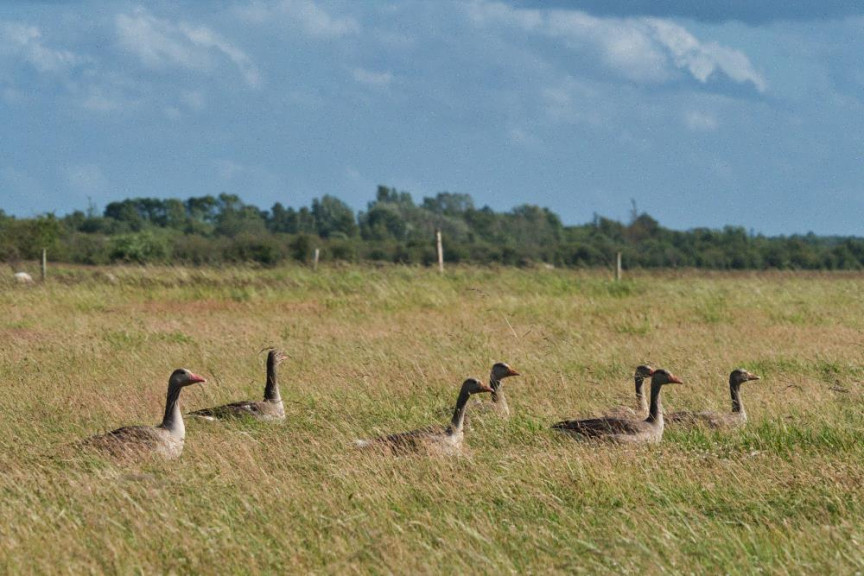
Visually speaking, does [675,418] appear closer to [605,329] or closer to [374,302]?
[605,329]

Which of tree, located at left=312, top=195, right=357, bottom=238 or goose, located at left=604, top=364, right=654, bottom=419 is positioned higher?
tree, located at left=312, top=195, right=357, bottom=238

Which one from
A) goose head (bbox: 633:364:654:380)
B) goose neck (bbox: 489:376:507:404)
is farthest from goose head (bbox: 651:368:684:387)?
goose neck (bbox: 489:376:507:404)

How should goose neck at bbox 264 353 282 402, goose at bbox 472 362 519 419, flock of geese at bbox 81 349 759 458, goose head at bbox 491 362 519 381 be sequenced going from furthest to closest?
goose head at bbox 491 362 519 381 < goose neck at bbox 264 353 282 402 < goose at bbox 472 362 519 419 < flock of geese at bbox 81 349 759 458

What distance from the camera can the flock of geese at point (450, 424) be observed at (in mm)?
8414

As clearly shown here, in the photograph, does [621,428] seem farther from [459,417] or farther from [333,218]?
[333,218]

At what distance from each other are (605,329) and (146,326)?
8202 mm

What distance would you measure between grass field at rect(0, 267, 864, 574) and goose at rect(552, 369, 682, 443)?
0.25 meters

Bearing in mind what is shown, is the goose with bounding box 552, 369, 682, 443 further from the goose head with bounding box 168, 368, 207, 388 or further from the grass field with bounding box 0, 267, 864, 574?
the goose head with bounding box 168, 368, 207, 388

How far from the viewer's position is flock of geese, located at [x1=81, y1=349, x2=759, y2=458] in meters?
8.41

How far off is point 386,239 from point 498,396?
83.8 metres

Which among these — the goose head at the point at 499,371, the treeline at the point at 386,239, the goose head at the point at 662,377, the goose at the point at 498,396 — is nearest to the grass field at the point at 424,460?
the goose at the point at 498,396

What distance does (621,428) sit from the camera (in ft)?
30.1

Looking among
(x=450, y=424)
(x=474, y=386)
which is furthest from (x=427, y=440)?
(x=474, y=386)

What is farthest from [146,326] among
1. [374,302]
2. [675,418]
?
[675,418]
